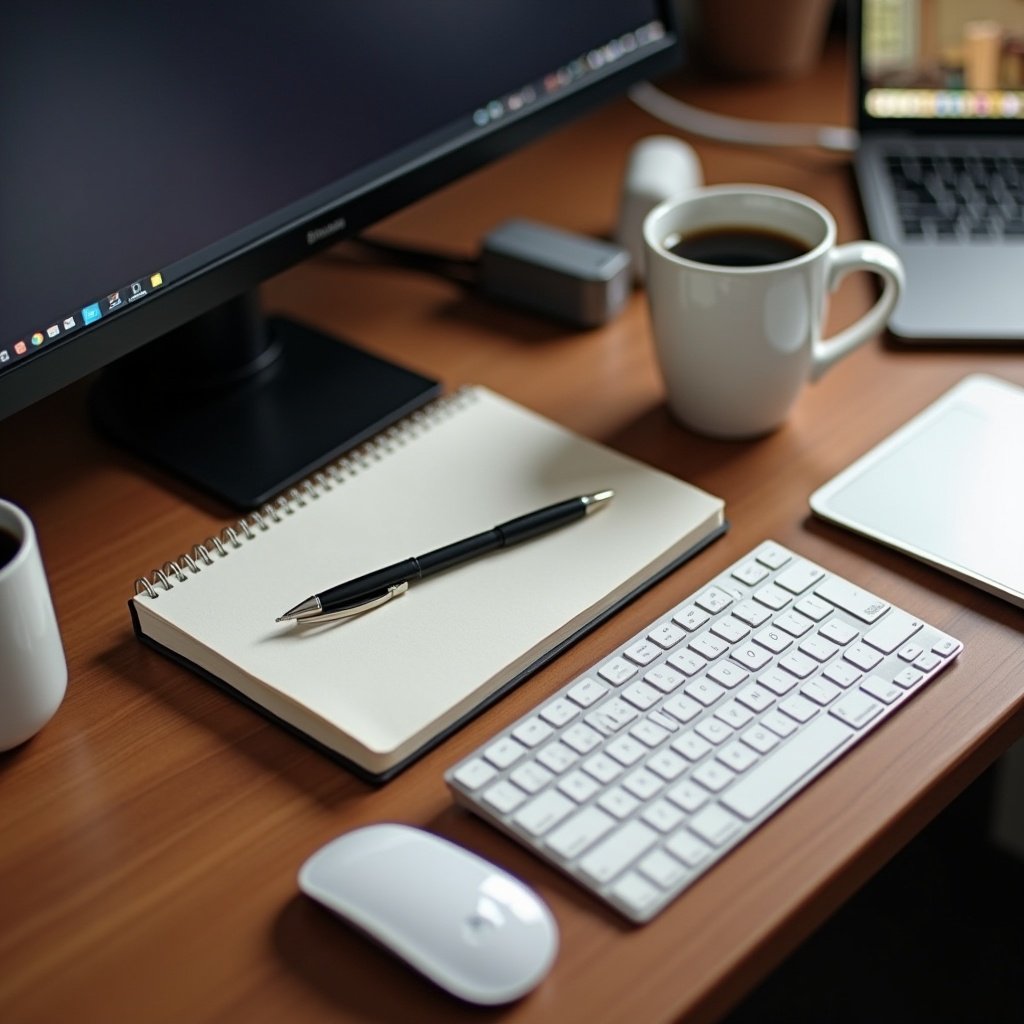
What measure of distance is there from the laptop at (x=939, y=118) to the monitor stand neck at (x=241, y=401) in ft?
1.36

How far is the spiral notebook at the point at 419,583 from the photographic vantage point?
656mm

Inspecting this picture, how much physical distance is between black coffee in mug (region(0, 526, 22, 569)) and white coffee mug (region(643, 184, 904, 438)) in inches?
15.8

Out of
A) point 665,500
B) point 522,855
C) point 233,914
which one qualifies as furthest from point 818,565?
point 233,914

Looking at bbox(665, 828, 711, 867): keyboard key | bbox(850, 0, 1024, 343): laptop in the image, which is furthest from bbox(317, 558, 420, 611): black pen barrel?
bbox(850, 0, 1024, 343): laptop

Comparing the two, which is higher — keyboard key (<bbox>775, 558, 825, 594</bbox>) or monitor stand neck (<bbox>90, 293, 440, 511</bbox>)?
monitor stand neck (<bbox>90, 293, 440, 511</bbox>)

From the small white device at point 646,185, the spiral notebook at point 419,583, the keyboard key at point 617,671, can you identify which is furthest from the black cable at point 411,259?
the keyboard key at point 617,671

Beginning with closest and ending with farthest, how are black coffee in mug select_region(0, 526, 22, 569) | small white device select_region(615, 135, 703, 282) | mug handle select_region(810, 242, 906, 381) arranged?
1. black coffee in mug select_region(0, 526, 22, 569)
2. mug handle select_region(810, 242, 906, 381)
3. small white device select_region(615, 135, 703, 282)

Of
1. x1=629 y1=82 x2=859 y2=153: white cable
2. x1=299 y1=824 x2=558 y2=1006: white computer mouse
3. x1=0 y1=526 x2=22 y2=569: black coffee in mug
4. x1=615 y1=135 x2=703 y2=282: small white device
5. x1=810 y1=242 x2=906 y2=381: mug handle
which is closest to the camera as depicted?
x1=299 y1=824 x2=558 y2=1006: white computer mouse

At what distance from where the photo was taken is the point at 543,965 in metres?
0.53

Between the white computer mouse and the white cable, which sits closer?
the white computer mouse

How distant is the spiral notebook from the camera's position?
25.8 inches

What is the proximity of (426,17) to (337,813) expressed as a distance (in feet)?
1.64

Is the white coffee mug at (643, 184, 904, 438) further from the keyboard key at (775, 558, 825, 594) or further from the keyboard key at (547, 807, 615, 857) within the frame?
the keyboard key at (547, 807, 615, 857)

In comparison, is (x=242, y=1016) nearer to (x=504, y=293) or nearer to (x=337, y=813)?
(x=337, y=813)
